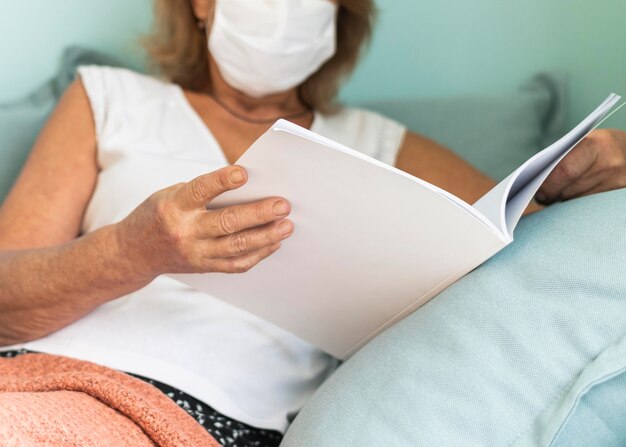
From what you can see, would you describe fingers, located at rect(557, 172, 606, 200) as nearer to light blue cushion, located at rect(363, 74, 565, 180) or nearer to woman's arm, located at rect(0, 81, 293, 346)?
woman's arm, located at rect(0, 81, 293, 346)

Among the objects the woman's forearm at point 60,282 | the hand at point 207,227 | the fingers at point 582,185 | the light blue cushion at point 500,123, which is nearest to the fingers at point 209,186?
the hand at point 207,227

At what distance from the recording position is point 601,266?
2.41ft

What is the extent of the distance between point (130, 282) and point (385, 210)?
316 mm

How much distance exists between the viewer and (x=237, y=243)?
2.53 feet

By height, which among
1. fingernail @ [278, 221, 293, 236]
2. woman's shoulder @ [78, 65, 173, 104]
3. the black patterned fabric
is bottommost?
the black patterned fabric

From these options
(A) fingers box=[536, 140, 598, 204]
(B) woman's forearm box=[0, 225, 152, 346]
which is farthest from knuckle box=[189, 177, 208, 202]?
(A) fingers box=[536, 140, 598, 204]

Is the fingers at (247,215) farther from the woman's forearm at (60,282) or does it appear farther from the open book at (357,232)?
the woman's forearm at (60,282)

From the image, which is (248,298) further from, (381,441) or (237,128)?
(237,128)

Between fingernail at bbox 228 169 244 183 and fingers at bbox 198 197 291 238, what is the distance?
0.11ft

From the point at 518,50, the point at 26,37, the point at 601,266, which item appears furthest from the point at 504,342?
the point at 26,37

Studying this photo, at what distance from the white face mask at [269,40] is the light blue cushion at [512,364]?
59 centimetres

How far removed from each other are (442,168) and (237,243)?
0.64 metres

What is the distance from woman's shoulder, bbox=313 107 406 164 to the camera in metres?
1.39

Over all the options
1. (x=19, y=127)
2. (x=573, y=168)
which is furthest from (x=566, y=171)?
(x=19, y=127)
